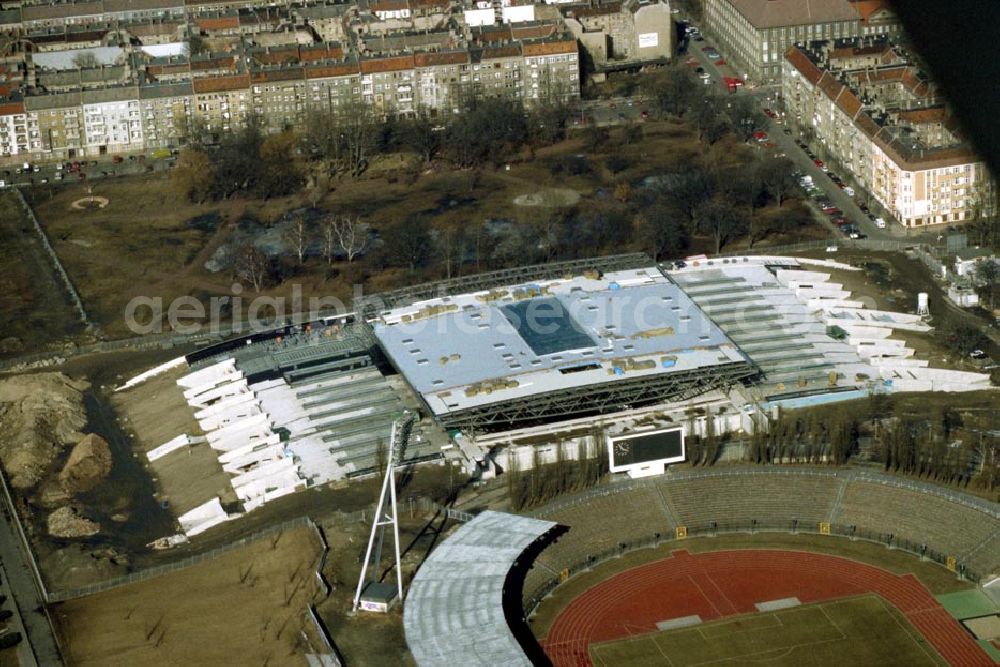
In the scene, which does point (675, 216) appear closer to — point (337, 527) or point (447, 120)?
point (447, 120)

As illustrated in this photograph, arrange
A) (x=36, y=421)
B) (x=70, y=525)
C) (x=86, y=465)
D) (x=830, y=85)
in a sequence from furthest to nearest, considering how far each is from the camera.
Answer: (x=830, y=85), (x=36, y=421), (x=86, y=465), (x=70, y=525)

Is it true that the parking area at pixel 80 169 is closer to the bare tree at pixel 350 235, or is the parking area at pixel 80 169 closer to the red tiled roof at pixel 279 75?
the red tiled roof at pixel 279 75

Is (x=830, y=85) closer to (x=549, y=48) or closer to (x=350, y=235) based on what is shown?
(x=549, y=48)

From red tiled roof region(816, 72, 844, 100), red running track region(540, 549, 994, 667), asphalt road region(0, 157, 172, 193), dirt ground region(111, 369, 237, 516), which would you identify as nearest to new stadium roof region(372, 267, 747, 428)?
dirt ground region(111, 369, 237, 516)


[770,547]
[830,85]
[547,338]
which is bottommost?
[770,547]

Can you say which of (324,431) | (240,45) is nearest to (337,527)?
(324,431)

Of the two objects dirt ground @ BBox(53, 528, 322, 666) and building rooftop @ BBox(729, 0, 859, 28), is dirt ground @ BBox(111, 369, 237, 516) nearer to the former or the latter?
dirt ground @ BBox(53, 528, 322, 666)

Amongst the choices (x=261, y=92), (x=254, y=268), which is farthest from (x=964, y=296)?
(x=261, y=92)
